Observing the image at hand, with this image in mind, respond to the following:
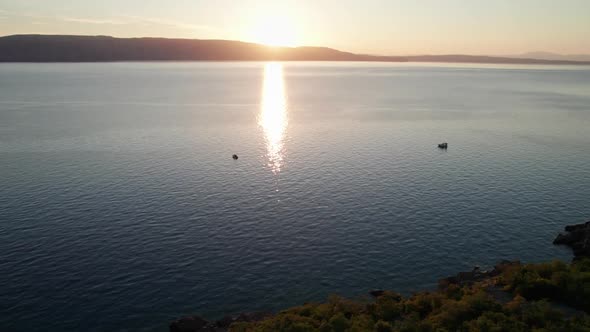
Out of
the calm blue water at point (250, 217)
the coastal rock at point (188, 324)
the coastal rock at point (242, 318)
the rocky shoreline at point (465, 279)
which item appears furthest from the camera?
the calm blue water at point (250, 217)

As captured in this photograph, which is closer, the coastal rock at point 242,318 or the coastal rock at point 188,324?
the coastal rock at point 188,324

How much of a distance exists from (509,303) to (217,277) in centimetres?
3732

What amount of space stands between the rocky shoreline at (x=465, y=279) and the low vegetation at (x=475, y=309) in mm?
2273

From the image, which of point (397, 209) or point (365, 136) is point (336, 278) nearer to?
point (397, 209)

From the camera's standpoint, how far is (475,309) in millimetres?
44938

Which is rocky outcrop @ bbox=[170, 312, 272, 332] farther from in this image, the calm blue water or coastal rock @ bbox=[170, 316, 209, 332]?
the calm blue water

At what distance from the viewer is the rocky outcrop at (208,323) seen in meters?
48.6

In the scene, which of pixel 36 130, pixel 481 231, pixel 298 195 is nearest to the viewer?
pixel 481 231

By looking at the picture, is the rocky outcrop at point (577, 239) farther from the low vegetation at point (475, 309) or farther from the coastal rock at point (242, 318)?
the coastal rock at point (242, 318)

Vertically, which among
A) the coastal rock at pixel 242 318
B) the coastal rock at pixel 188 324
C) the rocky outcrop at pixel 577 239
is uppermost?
the rocky outcrop at pixel 577 239

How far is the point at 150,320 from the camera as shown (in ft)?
168

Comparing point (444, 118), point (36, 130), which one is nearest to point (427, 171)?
point (444, 118)

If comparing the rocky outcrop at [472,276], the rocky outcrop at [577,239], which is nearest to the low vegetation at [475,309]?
the rocky outcrop at [472,276]

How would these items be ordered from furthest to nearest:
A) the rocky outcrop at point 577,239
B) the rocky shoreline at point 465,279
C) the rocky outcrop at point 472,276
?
the rocky outcrop at point 577,239 → the rocky outcrop at point 472,276 → the rocky shoreline at point 465,279
